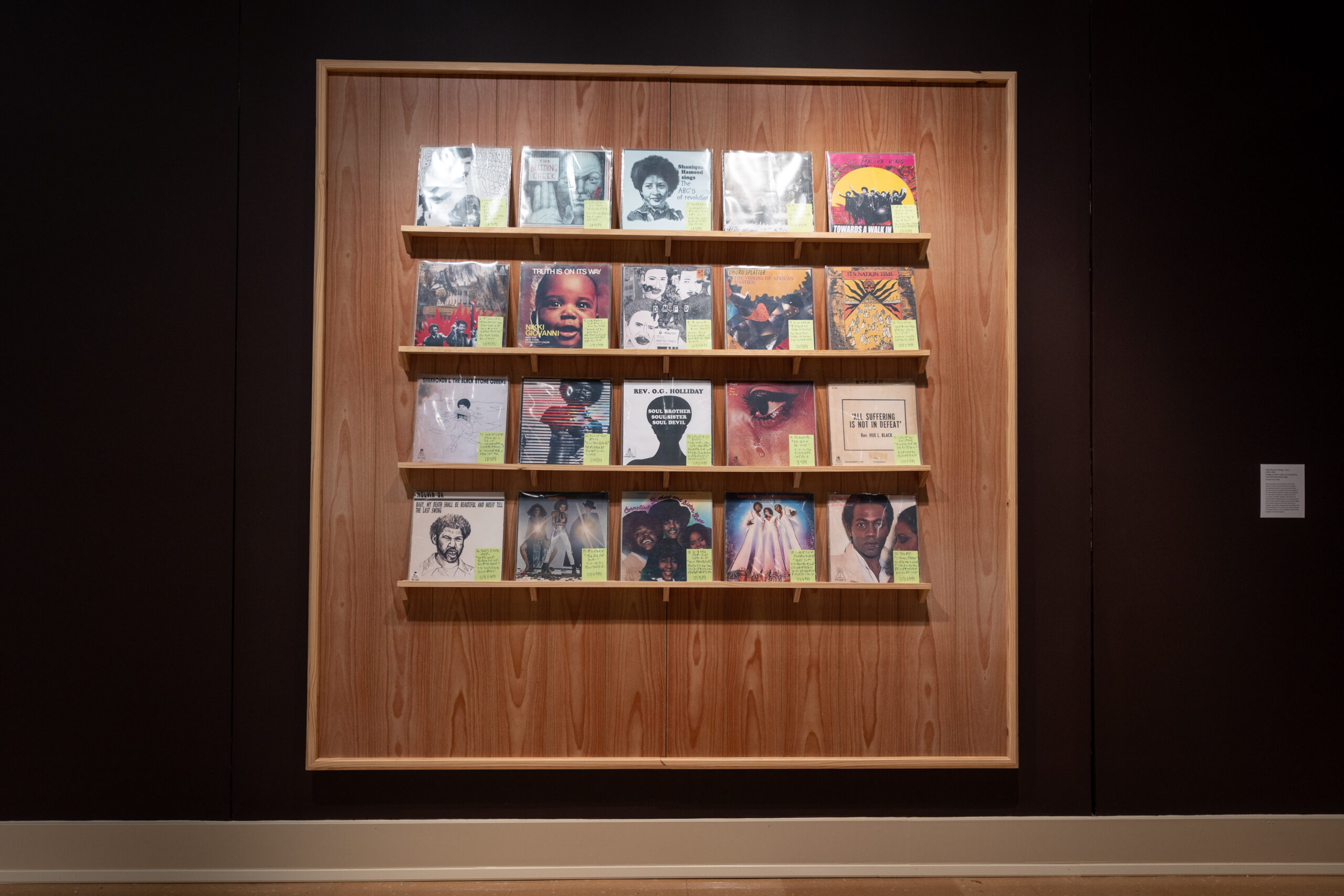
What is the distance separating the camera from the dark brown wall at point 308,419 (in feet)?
8.73

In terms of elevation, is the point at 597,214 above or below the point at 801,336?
above

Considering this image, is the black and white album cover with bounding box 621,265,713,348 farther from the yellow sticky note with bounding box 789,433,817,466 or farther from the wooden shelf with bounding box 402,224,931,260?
the yellow sticky note with bounding box 789,433,817,466

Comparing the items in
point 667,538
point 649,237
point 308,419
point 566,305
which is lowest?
point 667,538

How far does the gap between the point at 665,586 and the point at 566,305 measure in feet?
3.10

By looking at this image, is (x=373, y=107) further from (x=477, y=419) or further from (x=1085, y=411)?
(x=1085, y=411)

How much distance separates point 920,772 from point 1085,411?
1.29 m

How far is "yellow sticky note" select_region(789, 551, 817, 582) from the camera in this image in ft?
8.75

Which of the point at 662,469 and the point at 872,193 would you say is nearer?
the point at 662,469

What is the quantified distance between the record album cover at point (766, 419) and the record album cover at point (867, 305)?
21 centimetres

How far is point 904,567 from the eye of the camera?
2680 millimetres

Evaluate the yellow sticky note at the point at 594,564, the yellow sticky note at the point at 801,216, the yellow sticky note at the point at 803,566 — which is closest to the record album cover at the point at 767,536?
the yellow sticky note at the point at 803,566

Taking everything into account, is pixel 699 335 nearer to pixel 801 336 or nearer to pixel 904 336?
pixel 801 336

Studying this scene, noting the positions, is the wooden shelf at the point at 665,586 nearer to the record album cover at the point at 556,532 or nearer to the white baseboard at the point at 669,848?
the record album cover at the point at 556,532

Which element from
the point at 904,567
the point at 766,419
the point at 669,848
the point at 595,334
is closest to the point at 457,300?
the point at 595,334
